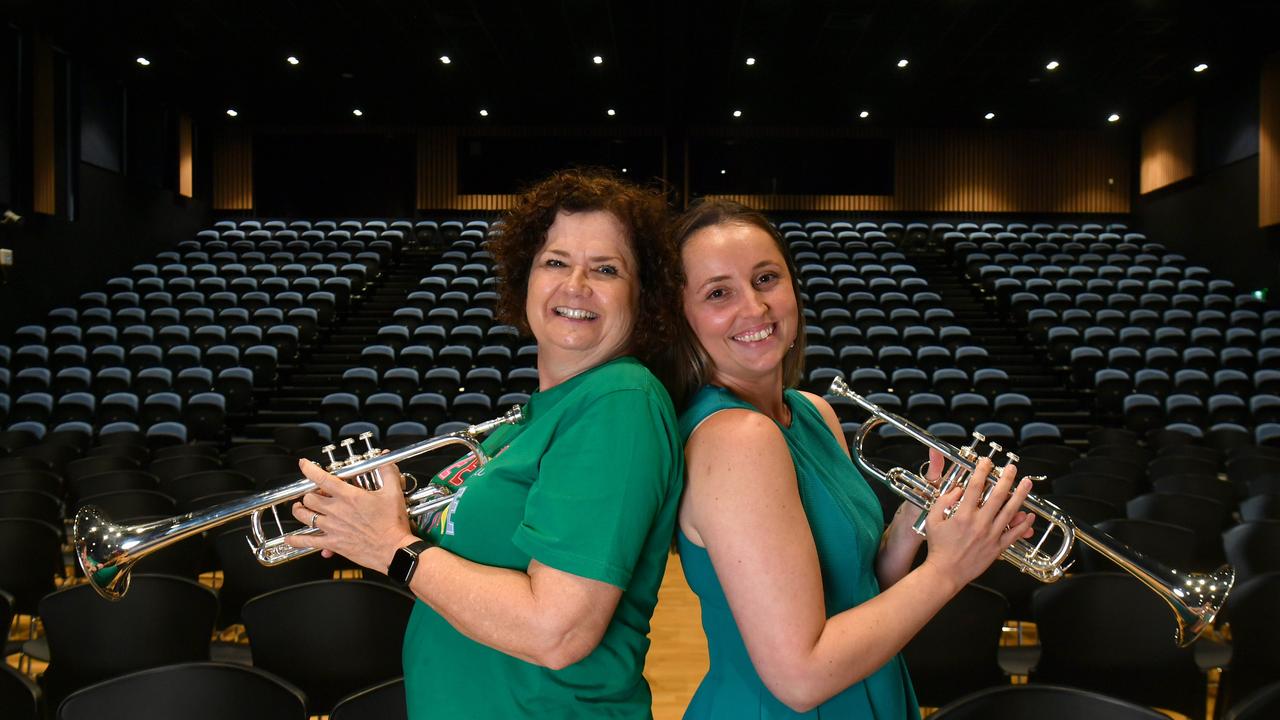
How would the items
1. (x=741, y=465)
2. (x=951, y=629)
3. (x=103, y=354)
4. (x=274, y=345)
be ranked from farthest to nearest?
(x=274, y=345) < (x=103, y=354) < (x=951, y=629) < (x=741, y=465)

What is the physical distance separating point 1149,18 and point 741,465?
39.8 feet

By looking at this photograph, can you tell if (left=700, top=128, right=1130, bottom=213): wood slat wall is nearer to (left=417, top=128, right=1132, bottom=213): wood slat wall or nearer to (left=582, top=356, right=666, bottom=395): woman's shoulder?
(left=417, top=128, right=1132, bottom=213): wood slat wall

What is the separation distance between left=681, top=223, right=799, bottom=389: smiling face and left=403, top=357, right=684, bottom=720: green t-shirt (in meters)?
0.14

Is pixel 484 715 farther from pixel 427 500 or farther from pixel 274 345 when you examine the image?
pixel 274 345

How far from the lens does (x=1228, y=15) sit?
34.2 ft

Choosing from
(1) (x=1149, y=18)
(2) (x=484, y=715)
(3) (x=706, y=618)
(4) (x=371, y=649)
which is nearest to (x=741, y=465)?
(3) (x=706, y=618)

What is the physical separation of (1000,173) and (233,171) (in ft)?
50.5

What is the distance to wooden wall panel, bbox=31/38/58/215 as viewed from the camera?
36.0 ft

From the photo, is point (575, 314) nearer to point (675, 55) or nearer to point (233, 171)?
point (675, 55)

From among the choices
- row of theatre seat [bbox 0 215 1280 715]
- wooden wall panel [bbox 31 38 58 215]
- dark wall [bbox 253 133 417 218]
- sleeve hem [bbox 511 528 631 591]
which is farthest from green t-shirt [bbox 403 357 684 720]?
dark wall [bbox 253 133 417 218]

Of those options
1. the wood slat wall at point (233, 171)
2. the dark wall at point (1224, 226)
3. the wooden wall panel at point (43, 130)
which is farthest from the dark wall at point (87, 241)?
the dark wall at point (1224, 226)

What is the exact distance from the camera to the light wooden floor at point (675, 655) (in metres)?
3.49

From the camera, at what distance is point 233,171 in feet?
55.0

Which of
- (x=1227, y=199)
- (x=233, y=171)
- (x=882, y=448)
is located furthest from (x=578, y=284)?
(x=233, y=171)
